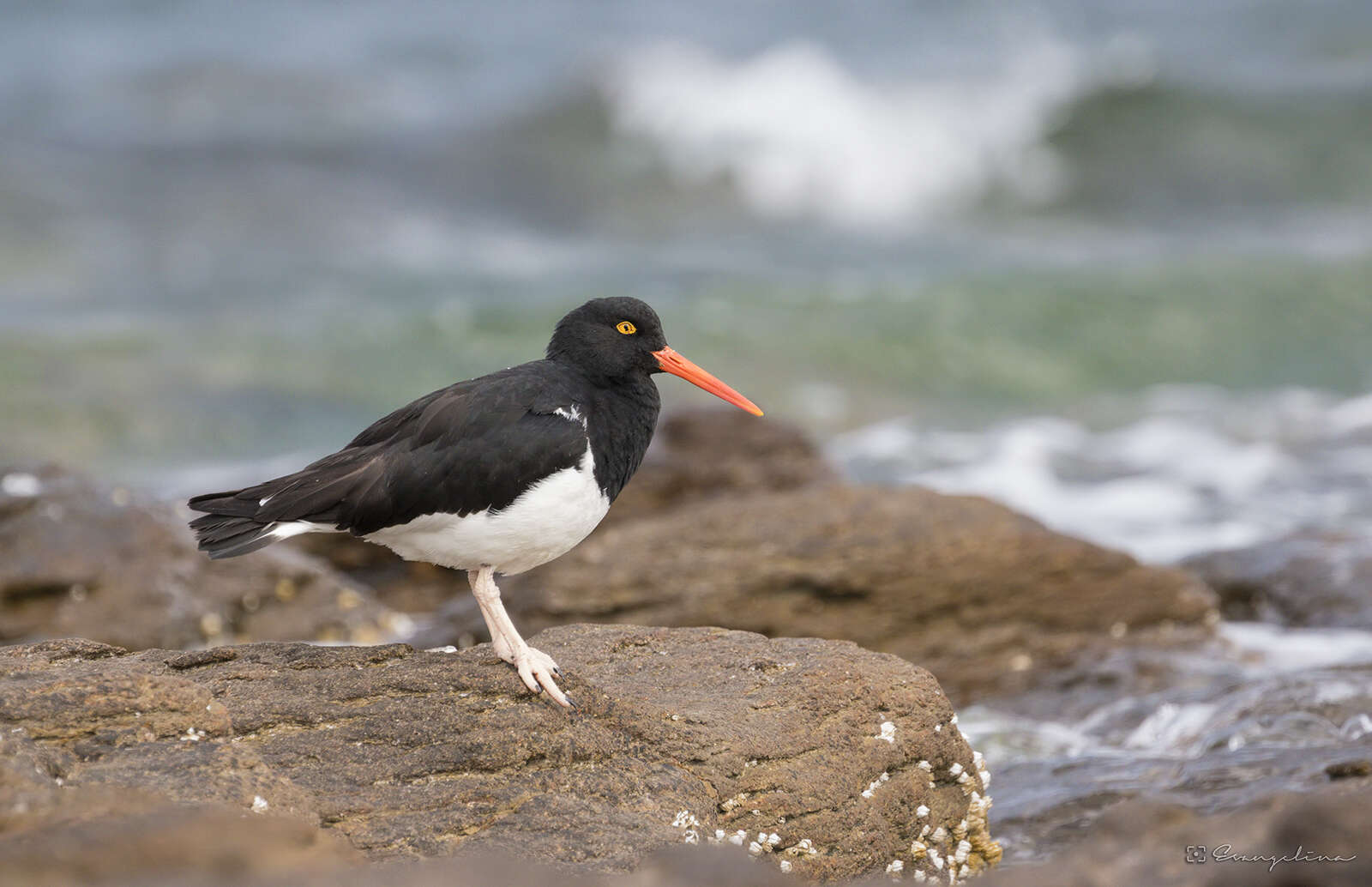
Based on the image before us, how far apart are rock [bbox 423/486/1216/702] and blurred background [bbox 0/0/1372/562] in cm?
259

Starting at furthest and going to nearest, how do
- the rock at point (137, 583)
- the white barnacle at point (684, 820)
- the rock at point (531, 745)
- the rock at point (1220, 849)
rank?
the rock at point (137, 583) < the white barnacle at point (684, 820) < the rock at point (531, 745) < the rock at point (1220, 849)

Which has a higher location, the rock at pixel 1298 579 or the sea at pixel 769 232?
the sea at pixel 769 232

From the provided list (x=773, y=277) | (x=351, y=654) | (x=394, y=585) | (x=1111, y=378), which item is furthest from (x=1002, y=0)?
(x=351, y=654)

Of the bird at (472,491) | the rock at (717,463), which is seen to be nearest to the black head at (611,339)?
the bird at (472,491)

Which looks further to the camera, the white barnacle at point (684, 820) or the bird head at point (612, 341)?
the bird head at point (612, 341)

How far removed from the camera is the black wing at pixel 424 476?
4.81 metres

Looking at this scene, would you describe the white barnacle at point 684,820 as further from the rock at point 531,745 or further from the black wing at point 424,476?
the black wing at point 424,476

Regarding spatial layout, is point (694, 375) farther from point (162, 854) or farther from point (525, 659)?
point (162, 854)

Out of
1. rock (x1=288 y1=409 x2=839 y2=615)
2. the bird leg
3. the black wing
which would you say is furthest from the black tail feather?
rock (x1=288 y1=409 x2=839 y2=615)

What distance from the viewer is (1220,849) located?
3.14 meters

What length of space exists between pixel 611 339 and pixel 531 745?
1.70 meters

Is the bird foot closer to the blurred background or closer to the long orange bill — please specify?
the long orange bill

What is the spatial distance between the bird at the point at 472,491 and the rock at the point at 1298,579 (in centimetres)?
541

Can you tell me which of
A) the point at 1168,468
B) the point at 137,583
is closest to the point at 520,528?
the point at 137,583
